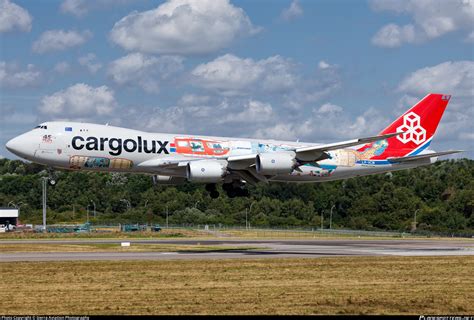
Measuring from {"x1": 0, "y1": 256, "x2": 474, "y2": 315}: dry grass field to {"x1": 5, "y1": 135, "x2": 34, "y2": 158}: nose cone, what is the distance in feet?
52.2

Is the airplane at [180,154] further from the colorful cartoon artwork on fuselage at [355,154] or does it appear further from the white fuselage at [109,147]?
the colorful cartoon artwork on fuselage at [355,154]

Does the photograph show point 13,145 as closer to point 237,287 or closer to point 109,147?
point 109,147

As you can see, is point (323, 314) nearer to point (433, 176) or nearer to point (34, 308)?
point (34, 308)

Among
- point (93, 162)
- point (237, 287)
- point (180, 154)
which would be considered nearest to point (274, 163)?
point (180, 154)

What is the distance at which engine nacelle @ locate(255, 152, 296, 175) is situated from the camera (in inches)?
2250

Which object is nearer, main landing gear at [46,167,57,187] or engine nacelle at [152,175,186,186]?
main landing gear at [46,167,57,187]

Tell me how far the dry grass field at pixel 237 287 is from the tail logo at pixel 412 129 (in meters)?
25.5

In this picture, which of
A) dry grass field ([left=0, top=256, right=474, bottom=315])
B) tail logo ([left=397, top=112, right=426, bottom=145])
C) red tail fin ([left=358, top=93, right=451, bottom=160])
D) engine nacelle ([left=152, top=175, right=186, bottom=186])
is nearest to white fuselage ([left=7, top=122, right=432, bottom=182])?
engine nacelle ([left=152, top=175, right=186, bottom=186])

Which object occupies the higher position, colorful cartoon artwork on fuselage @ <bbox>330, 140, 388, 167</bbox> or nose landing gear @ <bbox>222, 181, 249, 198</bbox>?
colorful cartoon artwork on fuselage @ <bbox>330, 140, 388, 167</bbox>

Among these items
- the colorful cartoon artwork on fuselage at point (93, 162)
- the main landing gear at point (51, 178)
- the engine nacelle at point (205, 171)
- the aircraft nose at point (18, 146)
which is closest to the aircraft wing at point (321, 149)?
the engine nacelle at point (205, 171)

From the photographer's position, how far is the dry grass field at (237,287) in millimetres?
27172

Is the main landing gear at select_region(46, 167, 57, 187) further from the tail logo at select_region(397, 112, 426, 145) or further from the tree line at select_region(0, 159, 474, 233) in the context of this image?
the tree line at select_region(0, 159, 474, 233)

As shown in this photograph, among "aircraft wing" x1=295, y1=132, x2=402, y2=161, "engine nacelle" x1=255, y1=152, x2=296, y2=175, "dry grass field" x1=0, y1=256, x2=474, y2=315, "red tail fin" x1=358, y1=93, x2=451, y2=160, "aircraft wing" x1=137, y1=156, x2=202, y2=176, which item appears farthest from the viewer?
"red tail fin" x1=358, y1=93, x2=451, y2=160

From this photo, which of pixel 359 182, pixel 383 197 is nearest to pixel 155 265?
pixel 383 197
